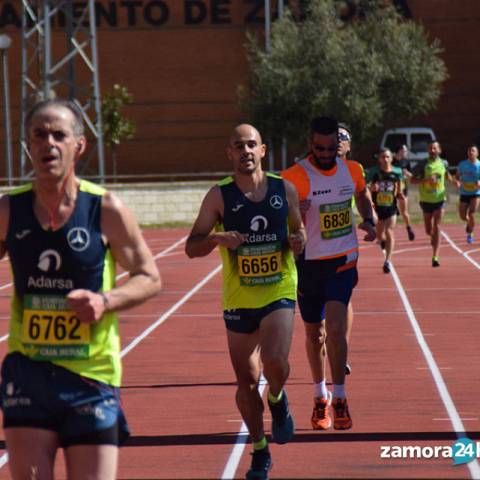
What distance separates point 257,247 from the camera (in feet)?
28.2

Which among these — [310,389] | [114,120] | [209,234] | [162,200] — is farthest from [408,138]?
[209,234]

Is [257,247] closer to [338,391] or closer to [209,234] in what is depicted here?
[209,234]

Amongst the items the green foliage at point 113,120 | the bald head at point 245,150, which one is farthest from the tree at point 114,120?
the bald head at point 245,150

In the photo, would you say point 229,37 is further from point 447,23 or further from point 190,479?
point 190,479

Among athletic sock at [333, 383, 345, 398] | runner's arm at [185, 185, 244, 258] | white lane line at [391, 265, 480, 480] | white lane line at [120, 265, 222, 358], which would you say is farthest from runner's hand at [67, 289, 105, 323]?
white lane line at [120, 265, 222, 358]

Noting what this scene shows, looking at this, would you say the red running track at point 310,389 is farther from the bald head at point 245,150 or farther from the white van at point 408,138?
the white van at point 408,138

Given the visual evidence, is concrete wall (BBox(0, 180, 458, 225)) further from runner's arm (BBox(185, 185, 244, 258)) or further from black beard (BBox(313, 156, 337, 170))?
runner's arm (BBox(185, 185, 244, 258))

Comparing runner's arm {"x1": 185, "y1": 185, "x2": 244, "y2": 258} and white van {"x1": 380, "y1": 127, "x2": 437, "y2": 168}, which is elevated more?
runner's arm {"x1": 185, "y1": 185, "x2": 244, "y2": 258}

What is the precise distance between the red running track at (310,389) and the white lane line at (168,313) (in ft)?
0.04

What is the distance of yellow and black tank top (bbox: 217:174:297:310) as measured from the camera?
8562 millimetres

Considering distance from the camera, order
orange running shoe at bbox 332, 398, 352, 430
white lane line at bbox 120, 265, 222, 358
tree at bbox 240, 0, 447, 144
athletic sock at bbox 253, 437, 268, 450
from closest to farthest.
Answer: athletic sock at bbox 253, 437, 268, 450, orange running shoe at bbox 332, 398, 352, 430, white lane line at bbox 120, 265, 222, 358, tree at bbox 240, 0, 447, 144

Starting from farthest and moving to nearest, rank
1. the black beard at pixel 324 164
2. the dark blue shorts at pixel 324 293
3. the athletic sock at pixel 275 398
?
the black beard at pixel 324 164 < the dark blue shorts at pixel 324 293 < the athletic sock at pixel 275 398

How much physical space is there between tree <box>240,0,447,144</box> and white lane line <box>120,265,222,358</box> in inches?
994

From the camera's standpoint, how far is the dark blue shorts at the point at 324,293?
10.2m
